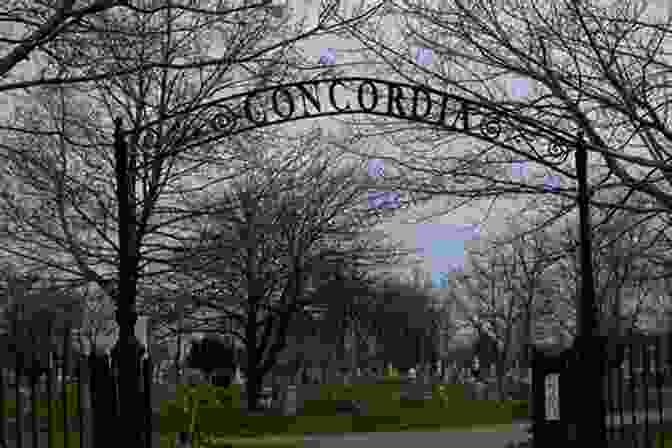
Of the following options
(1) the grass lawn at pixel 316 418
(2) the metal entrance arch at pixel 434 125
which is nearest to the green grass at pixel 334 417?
(1) the grass lawn at pixel 316 418

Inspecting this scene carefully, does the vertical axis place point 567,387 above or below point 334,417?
above

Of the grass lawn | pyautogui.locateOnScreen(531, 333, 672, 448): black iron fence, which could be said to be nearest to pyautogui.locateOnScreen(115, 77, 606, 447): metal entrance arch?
pyautogui.locateOnScreen(531, 333, 672, 448): black iron fence

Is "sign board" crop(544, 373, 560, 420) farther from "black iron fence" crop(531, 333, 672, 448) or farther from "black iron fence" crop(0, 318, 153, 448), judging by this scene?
"black iron fence" crop(0, 318, 153, 448)

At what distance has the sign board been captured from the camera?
9086mm

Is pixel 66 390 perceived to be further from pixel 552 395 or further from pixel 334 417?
pixel 334 417

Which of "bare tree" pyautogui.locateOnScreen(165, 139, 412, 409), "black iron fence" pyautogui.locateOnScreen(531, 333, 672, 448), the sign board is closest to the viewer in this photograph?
"black iron fence" pyautogui.locateOnScreen(531, 333, 672, 448)

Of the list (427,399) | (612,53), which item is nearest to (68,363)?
(612,53)

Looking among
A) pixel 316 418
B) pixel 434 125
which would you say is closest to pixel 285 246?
pixel 316 418

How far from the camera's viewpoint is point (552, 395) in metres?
9.11

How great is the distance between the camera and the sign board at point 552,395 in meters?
9.09

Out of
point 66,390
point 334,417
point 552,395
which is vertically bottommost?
point 334,417

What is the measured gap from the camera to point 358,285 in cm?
3028

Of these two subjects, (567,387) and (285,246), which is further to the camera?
(285,246)

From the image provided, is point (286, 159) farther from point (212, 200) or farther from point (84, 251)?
point (84, 251)
